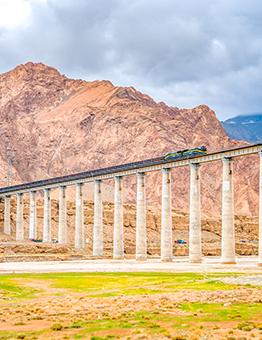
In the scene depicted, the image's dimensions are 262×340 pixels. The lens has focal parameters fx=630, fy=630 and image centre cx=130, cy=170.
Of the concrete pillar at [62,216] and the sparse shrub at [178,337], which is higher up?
the concrete pillar at [62,216]

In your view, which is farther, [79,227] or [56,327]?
[79,227]

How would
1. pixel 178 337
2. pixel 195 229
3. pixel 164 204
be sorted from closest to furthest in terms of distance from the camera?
1. pixel 178 337
2. pixel 195 229
3. pixel 164 204

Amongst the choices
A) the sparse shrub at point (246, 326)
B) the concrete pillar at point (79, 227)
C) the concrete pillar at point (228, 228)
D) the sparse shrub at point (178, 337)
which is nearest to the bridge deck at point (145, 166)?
the concrete pillar at point (228, 228)

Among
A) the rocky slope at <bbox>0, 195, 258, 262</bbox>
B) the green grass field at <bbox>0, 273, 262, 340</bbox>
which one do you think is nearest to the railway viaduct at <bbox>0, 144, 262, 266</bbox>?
the rocky slope at <bbox>0, 195, 258, 262</bbox>

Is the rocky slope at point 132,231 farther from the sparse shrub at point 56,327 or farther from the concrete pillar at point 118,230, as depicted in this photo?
the sparse shrub at point 56,327

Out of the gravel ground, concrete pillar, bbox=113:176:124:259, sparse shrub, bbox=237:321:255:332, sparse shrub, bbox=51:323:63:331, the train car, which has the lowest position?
sparse shrub, bbox=51:323:63:331

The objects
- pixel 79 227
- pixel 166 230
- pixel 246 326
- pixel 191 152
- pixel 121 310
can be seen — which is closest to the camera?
pixel 246 326

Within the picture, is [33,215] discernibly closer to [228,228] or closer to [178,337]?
[228,228]

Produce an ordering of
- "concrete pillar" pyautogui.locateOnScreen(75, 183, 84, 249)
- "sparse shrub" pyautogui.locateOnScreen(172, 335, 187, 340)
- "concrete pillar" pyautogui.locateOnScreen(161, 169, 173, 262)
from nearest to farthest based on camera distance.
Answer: "sparse shrub" pyautogui.locateOnScreen(172, 335, 187, 340) → "concrete pillar" pyautogui.locateOnScreen(161, 169, 173, 262) → "concrete pillar" pyautogui.locateOnScreen(75, 183, 84, 249)

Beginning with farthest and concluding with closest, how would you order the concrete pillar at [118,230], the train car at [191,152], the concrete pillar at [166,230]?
the concrete pillar at [118,230], the concrete pillar at [166,230], the train car at [191,152]

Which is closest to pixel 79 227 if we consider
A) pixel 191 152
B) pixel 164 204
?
pixel 164 204

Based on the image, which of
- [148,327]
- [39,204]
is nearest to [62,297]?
[148,327]

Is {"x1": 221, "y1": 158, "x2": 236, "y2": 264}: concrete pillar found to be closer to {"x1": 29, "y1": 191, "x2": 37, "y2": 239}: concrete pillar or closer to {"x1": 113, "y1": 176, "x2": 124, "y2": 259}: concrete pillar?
{"x1": 113, "y1": 176, "x2": 124, "y2": 259}: concrete pillar

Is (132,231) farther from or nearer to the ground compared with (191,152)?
nearer to the ground
